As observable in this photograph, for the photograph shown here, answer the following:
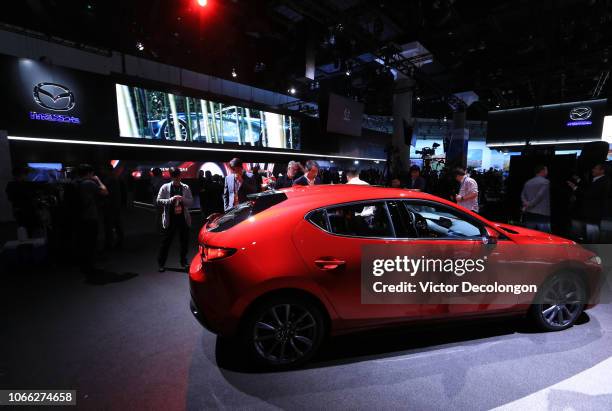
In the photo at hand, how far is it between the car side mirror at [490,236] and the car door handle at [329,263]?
131 centimetres

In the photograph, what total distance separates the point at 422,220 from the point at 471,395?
5.25ft

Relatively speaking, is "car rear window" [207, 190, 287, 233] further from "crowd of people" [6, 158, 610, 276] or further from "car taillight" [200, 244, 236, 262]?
"crowd of people" [6, 158, 610, 276]

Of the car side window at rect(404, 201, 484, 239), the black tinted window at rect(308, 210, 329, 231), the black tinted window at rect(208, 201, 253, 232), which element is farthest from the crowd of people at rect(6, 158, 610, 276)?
the black tinted window at rect(308, 210, 329, 231)

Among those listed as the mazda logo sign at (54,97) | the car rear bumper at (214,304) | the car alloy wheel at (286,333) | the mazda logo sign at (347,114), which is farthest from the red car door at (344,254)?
the mazda logo sign at (347,114)

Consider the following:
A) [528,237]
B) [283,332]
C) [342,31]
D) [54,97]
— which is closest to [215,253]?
[283,332]

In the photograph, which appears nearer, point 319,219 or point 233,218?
point 319,219

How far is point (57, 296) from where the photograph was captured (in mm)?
3770

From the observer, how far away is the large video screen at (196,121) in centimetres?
1116

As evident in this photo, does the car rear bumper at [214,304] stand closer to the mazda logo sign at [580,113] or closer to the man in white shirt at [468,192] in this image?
the man in white shirt at [468,192]

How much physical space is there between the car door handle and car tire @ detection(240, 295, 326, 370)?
30 centimetres

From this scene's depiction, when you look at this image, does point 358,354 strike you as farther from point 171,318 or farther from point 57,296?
point 57,296

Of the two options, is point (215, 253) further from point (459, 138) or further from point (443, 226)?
point (459, 138)

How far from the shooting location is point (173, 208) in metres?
4.57
